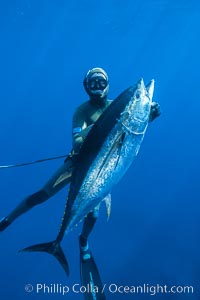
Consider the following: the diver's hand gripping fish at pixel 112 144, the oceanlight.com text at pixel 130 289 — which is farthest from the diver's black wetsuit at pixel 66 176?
the oceanlight.com text at pixel 130 289

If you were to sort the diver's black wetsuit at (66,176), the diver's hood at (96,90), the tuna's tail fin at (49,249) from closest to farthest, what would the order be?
the tuna's tail fin at (49,249) < the diver's hood at (96,90) < the diver's black wetsuit at (66,176)

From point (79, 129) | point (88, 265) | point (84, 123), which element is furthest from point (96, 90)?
point (88, 265)

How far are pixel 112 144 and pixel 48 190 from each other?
1.62m

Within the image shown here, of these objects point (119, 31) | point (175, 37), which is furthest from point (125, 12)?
point (175, 37)

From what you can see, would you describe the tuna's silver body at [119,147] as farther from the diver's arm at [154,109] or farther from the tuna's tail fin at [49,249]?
the tuna's tail fin at [49,249]

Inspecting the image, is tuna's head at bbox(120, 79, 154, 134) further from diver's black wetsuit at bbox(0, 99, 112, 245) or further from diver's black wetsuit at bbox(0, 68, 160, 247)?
diver's black wetsuit at bbox(0, 99, 112, 245)

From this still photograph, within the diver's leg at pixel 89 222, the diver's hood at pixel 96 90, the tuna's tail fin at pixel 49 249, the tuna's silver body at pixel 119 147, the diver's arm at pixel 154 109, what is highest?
the diver's hood at pixel 96 90

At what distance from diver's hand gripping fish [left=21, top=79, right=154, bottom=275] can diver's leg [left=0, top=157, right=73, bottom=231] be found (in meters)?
1.02

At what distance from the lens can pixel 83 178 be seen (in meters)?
2.28

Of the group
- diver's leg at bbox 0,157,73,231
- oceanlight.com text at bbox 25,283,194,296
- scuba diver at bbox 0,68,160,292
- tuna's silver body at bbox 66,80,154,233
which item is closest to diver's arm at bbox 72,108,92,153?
scuba diver at bbox 0,68,160,292

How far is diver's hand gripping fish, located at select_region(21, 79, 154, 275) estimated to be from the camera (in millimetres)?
2176

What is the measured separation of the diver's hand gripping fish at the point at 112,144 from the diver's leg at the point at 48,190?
1.02 meters

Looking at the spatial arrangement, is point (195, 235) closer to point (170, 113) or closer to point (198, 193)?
point (198, 193)

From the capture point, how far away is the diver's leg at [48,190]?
11.2 ft
